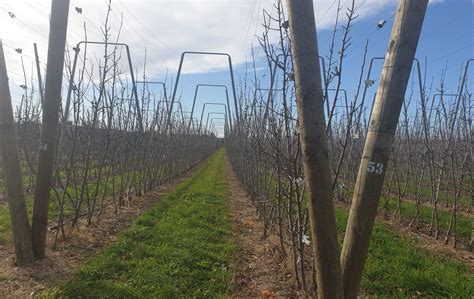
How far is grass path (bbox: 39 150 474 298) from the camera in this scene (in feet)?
11.8

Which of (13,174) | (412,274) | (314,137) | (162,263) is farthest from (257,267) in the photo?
(314,137)

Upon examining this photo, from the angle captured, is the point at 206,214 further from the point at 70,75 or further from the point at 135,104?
the point at 135,104

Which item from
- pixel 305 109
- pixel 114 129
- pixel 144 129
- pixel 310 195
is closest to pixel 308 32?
pixel 305 109

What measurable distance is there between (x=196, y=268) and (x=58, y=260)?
155cm

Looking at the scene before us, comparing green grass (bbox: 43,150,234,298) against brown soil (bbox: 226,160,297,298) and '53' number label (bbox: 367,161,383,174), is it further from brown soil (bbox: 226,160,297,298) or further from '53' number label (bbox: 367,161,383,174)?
'53' number label (bbox: 367,161,383,174)

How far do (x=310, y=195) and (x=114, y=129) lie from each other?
8.78m

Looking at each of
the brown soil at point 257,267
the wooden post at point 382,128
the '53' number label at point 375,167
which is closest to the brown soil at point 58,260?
the brown soil at point 257,267

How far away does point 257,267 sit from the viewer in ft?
14.8

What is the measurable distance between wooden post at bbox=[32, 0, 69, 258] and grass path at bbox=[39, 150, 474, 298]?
0.68 meters

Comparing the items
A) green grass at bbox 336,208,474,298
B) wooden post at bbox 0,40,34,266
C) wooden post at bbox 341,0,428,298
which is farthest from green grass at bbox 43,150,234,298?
wooden post at bbox 341,0,428,298

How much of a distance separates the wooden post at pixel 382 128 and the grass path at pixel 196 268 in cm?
191

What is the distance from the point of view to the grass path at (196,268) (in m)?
3.60

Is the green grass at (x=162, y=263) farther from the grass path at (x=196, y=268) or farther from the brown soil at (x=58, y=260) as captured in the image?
the brown soil at (x=58, y=260)

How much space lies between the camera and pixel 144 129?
1139 centimetres
